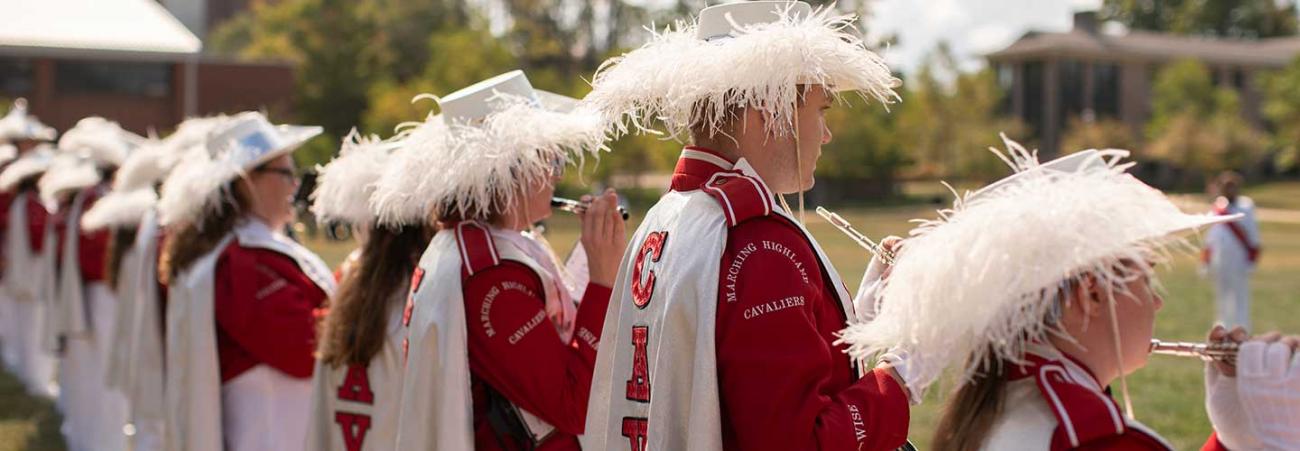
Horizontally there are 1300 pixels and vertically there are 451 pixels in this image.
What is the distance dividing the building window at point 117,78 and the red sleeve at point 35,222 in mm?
36321

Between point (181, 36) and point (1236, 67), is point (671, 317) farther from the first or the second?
point (1236, 67)

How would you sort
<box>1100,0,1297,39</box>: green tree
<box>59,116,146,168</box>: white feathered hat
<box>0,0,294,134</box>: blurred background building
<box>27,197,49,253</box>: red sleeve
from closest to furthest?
<box>59,116,146,168</box>: white feathered hat < <box>27,197,49,253</box>: red sleeve < <box>0,0,294,134</box>: blurred background building < <box>1100,0,1297,39</box>: green tree

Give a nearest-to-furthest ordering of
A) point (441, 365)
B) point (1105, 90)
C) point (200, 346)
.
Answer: point (441, 365), point (200, 346), point (1105, 90)

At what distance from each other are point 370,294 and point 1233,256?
43.4ft

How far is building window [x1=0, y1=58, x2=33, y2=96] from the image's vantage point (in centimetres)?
4462

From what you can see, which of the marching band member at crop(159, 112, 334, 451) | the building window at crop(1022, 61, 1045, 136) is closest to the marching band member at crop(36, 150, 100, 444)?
the marching band member at crop(159, 112, 334, 451)

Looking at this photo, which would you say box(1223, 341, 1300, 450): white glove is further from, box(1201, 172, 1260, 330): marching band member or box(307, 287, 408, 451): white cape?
box(1201, 172, 1260, 330): marching band member

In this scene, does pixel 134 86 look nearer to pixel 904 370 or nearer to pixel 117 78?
pixel 117 78

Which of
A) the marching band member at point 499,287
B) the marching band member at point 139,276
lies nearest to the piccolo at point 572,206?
the marching band member at point 499,287

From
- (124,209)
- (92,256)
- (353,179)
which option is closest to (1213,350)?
(353,179)

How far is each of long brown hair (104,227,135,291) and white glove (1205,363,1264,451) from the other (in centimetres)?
675

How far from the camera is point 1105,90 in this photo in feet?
262

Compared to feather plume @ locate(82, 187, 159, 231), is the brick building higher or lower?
lower

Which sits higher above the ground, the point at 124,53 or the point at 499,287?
the point at 499,287
